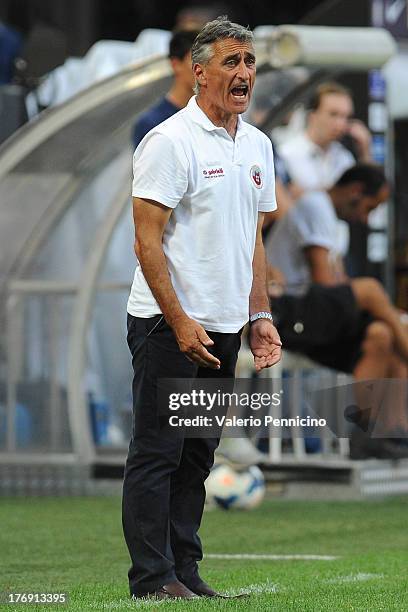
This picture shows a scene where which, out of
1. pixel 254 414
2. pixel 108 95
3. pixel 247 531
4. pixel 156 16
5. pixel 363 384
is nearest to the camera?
pixel 254 414

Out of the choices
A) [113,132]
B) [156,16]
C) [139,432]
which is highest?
[156,16]

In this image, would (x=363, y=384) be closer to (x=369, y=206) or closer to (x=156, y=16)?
(x=369, y=206)

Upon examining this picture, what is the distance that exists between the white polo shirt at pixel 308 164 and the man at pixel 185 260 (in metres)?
6.86

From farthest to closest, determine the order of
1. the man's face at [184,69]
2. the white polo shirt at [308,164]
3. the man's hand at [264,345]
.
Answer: the white polo shirt at [308,164], the man's face at [184,69], the man's hand at [264,345]

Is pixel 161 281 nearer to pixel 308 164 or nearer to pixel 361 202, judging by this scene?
pixel 361 202

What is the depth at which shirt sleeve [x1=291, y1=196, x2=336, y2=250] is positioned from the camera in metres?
10.0

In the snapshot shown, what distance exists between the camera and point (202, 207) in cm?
508

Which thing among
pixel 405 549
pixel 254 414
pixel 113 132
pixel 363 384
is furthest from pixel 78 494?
pixel 254 414

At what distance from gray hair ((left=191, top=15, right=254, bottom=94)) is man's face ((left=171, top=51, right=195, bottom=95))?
2300 mm

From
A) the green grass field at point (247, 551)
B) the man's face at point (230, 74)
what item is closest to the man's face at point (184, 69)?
the green grass field at point (247, 551)

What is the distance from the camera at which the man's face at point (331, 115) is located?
11062mm

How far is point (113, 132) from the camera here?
31.9ft

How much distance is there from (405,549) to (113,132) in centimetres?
367

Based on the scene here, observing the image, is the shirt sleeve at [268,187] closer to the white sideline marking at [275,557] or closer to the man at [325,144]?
the white sideline marking at [275,557]
